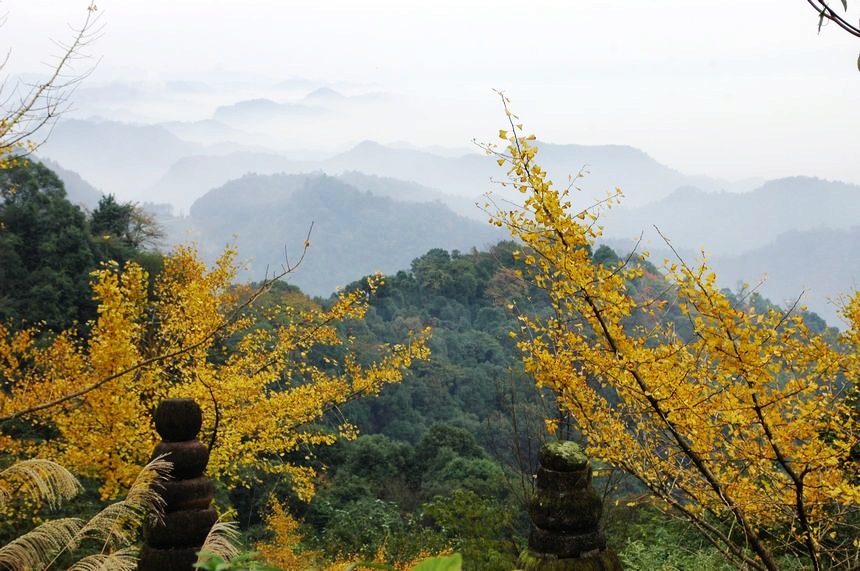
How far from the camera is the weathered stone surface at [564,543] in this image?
3.20 metres

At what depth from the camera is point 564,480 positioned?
3.28 meters

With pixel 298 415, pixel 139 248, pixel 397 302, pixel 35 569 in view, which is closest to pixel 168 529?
pixel 35 569

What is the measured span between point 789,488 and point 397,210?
177455 millimetres

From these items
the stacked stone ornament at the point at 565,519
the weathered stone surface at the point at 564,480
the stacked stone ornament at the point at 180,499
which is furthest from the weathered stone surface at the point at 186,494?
the weathered stone surface at the point at 564,480

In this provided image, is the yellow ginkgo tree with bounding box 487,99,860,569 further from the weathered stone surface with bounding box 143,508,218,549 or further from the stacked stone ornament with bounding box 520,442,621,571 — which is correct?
the weathered stone surface with bounding box 143,508,218,549

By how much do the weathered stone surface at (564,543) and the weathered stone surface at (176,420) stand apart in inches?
95.8

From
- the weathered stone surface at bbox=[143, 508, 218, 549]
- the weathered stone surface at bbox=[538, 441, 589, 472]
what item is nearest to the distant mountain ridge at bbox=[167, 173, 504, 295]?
the weathered stone surface at bbox=[143, 508, 218, 549]

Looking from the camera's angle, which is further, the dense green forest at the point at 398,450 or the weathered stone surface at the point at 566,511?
the dense green forest at the point at 398,450

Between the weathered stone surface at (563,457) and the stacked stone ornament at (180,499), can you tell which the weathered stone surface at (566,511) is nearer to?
the weathered stone surface at (563,457)

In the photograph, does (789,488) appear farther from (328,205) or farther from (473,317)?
(328,205)

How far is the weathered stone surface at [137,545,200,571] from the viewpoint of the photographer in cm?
404

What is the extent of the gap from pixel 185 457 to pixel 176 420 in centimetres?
25

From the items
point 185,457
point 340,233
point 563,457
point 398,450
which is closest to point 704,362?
point 563,457

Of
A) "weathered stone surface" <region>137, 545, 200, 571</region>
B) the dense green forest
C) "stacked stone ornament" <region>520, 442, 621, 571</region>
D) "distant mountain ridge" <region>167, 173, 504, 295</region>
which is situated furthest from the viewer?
"distant mountain ridge" <region>167, 173, 504, 295</region>
